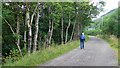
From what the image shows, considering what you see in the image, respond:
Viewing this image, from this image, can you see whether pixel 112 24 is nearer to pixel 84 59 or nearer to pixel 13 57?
pixel 84 59

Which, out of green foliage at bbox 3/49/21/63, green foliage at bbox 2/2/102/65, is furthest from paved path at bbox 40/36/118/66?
green foliage at bbox 3/49/21/63

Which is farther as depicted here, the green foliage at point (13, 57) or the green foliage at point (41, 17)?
the green foliage at point (41, 17)

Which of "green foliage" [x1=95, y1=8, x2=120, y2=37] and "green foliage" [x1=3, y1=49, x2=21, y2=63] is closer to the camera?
"green foliage" [x1=3, y1=49, x2=21, y2=63]

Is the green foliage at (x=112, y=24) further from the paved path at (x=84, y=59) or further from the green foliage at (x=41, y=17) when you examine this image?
the paved path at (x=84, y=59)

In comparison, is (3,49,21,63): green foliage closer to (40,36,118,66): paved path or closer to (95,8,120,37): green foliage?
(40,36,118,66): paved path

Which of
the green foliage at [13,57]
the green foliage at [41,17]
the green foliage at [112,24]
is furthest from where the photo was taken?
the green foliage at [112,24]

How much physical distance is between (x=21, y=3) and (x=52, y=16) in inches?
378

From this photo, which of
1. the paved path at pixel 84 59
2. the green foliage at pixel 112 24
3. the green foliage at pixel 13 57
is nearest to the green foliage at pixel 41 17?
the green foliage at pixel 13 57

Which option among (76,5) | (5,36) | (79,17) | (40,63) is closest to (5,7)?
(5,36)

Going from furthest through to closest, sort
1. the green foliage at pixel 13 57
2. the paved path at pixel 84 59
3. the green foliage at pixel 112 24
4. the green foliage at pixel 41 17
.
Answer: the green foliage at pixel 112 24, the green foliage at pixel 41 17, the green foliage at pixel 13 57, the paved path at pixel 84 59

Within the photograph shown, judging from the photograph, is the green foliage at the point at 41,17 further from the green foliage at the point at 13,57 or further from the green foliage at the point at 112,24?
the green foliage at the point at 112,24

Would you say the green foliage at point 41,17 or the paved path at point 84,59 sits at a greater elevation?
the green foliage at point 41,17

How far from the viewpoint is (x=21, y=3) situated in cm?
2364

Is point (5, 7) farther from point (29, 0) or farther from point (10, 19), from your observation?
point (29, 0)
